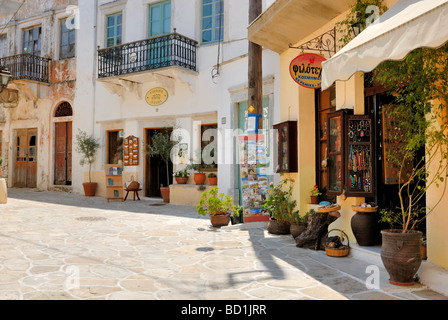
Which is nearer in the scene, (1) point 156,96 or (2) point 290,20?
(2) point 290,20

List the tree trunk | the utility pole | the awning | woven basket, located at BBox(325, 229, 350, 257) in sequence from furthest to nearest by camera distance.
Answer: the utility pole
the tree trunk
woven basket, located at BBox(325, 229, 350, 257)
the awning

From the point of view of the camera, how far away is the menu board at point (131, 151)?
14188 mm

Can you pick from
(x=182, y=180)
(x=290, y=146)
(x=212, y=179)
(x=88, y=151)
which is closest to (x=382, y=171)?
(x=290, y=146)

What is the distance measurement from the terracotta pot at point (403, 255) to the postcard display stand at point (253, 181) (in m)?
3.98

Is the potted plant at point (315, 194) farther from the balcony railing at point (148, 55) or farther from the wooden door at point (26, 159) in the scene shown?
the wooden door at point (26, 159)

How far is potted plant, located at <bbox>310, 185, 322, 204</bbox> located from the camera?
7.04 m

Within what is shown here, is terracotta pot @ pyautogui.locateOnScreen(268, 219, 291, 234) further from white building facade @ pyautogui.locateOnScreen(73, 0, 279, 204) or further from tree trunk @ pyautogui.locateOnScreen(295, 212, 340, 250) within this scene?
white building facade @ pyautogui.locateOnScreen(73, 0, 279, 204)

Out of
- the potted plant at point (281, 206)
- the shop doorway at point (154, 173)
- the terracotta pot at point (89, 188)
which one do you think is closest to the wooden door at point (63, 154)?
the terracotta pot at point (89, 188)

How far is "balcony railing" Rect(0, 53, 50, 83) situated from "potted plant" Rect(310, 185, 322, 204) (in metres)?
13.8

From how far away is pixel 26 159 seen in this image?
17.4m

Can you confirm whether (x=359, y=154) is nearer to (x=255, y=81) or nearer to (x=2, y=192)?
(x=255, y=81)

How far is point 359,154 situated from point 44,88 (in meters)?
15.3

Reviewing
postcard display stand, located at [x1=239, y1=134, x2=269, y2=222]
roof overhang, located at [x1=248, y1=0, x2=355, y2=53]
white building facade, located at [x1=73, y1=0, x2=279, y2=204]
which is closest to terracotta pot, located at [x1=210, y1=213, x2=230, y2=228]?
postcard display stand, located at [x1=239, y1=134, x2=269, y2=222]

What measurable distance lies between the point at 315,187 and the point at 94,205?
24.9 ft
